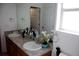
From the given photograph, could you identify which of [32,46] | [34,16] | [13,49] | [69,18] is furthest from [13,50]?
[69,18]

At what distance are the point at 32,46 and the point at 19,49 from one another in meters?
0.14

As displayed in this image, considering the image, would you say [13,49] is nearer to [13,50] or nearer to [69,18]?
[13,50]

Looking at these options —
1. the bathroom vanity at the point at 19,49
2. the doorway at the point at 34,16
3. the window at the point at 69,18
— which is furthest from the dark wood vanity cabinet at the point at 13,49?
the window at the point at 69,18

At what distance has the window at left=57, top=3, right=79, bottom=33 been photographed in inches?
27.8

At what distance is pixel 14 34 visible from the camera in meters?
0.89

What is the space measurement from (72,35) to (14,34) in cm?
58

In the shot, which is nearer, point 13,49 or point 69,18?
point 69,18

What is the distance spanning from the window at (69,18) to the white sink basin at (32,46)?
311 millimetres

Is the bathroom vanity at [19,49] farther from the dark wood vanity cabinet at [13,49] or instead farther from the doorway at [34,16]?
the doorway at [34,16]

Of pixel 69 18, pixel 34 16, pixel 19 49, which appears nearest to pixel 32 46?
pixel 19 49

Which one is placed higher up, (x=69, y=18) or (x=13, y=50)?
(x=69, y=18)

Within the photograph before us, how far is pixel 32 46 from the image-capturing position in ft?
2.98

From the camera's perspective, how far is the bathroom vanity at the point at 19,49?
823 mm

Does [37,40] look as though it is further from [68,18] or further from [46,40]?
[68,18]
